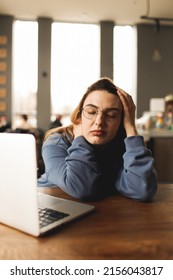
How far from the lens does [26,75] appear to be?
6.95m

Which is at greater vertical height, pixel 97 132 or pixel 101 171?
pixel 97 132

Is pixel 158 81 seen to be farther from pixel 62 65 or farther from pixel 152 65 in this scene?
pixel 62 65

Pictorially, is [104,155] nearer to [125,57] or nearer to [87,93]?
[87,93]

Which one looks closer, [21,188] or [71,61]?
[21,188]

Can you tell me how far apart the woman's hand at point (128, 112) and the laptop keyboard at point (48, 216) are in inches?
17.8

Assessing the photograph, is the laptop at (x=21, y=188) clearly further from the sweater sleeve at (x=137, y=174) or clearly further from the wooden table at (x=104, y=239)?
the sweater sleeve at (x=137, y=174)

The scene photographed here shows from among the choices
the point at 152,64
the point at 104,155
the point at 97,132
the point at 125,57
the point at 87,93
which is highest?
the point at 125,57

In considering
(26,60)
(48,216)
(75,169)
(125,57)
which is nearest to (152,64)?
(125,57)

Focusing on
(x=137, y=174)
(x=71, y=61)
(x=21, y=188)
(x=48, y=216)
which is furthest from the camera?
(x=71, y=61)

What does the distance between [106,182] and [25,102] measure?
20.8 feet

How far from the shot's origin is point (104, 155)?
113 cm

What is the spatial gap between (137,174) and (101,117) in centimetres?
23

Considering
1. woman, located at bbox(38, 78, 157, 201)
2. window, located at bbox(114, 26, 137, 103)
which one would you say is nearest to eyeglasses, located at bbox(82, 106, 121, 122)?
woman, located at bbox(38, 78, 157, 201)
